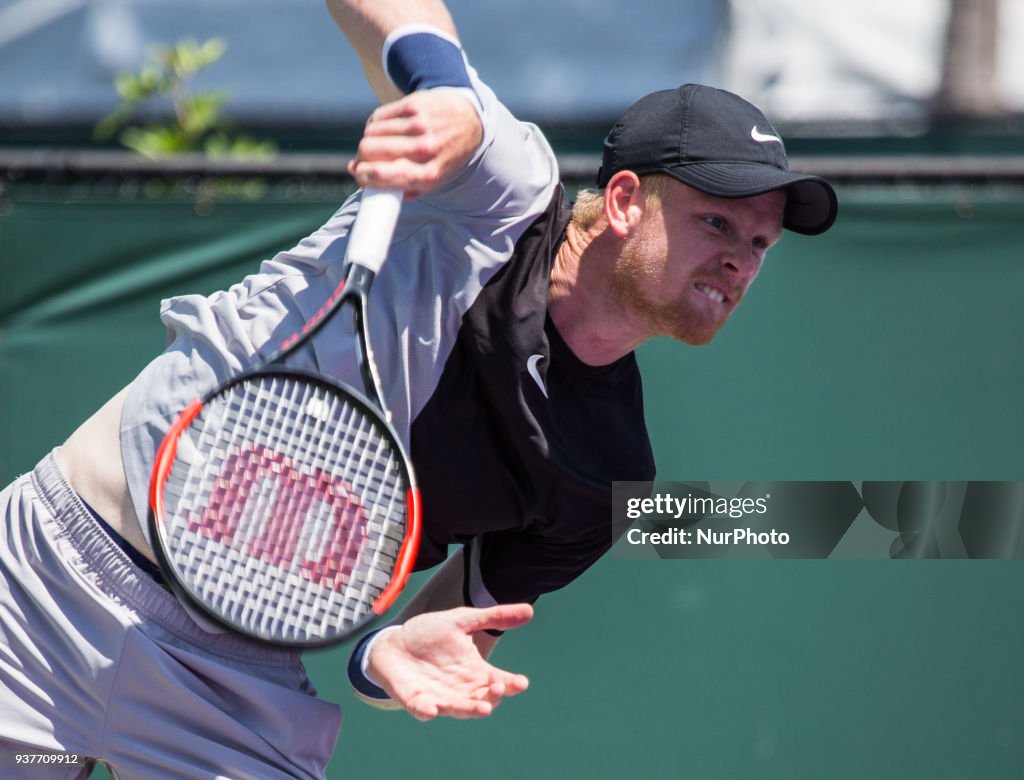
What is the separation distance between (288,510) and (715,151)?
0.84 m

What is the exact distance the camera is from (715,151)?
212 cm

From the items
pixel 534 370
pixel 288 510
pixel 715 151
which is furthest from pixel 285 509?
pixel 715 151

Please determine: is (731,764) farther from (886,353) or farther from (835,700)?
(886,353)

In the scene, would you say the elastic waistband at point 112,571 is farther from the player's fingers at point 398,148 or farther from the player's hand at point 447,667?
the player's fingers at point 398,148

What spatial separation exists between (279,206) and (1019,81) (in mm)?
2946

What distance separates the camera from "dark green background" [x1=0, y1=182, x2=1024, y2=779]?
3045 millimetres

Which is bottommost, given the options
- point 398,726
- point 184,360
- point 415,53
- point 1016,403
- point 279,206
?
point 398,726

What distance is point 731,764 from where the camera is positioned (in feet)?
9.95

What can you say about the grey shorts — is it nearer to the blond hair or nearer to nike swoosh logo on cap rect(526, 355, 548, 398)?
nike swoosh logo on cap rect(526, 355, 548, 398)

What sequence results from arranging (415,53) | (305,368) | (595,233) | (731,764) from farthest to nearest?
1. (731,764)
2. (595,233)
3. (305,368)
4. (415,53)

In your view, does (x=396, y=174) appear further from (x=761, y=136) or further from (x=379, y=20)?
(x=761, y=136)

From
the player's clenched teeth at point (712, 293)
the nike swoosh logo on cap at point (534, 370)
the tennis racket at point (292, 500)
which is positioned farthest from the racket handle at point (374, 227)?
the player's clenched teeth at point (712, 293)

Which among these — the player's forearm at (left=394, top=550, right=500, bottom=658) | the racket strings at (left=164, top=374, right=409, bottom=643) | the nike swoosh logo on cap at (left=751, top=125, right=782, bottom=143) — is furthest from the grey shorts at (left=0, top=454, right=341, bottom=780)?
the nike swoosh logo on cap at (left=751, top=125, right=782, bottom=143)

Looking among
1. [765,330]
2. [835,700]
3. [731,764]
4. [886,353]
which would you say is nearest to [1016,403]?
[886,353]
